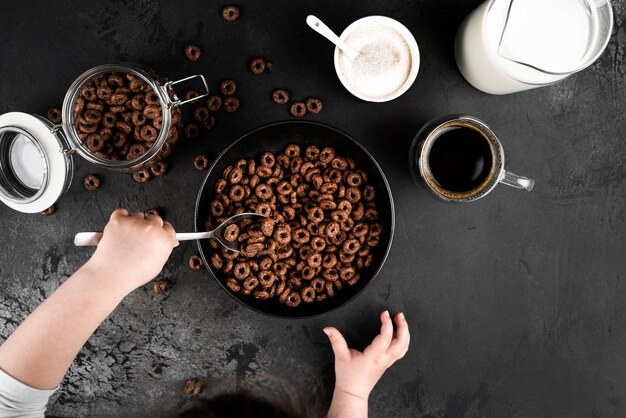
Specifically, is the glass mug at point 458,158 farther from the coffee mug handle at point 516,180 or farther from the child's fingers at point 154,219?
the child's fingers at point 154,219

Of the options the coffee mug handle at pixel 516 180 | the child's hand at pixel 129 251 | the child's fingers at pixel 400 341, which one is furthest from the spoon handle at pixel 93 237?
the coffee mug handle at pixel 516 180

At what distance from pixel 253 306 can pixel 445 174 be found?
0.48 m

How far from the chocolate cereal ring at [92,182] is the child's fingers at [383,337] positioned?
2.21 ft

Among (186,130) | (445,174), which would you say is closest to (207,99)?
(186,130)

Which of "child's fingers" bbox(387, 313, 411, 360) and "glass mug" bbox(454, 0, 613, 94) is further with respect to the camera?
"child's fingers" bbox(387, 313, 411, 360)

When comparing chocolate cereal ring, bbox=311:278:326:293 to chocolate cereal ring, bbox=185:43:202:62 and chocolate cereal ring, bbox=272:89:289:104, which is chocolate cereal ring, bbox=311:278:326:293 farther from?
chocolate cereal ring, bbox=185:43:202:62

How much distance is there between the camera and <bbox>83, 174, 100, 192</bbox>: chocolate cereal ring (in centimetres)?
115

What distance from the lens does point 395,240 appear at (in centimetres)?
117

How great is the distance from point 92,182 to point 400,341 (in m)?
0.74

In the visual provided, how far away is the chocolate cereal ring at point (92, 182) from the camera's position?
1.15 meters

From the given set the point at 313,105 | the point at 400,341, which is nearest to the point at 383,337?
the point at 400,341

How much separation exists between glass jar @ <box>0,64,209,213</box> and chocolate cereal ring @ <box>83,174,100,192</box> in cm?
4

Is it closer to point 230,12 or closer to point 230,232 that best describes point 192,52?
point 230,12

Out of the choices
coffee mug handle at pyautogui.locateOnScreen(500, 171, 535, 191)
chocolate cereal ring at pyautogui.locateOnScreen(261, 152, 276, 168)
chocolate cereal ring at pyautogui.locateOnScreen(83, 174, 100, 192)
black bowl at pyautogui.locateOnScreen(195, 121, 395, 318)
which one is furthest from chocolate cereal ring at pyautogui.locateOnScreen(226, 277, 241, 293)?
coffee mug handle at pyautogui.locateOnScreen(500, 171, 535, 191)
